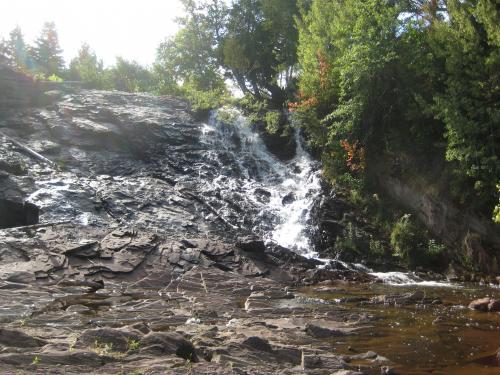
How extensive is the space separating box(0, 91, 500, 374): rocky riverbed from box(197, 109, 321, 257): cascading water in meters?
0.11

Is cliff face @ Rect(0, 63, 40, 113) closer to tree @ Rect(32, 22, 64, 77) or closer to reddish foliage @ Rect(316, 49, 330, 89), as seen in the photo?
reddish foliage @ Rect(316, 49, 330, 89)

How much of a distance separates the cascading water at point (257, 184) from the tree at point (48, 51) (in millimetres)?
38220

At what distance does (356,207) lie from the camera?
2117 centimetres

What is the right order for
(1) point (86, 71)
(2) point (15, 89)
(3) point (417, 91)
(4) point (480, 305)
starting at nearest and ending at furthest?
(4) point (480, 305), (3) point (417, 91), (2) point (15, 89), (1) point (86, 71)

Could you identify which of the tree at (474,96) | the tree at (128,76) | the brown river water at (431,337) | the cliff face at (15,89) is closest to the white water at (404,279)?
the brown river water at (431,337)

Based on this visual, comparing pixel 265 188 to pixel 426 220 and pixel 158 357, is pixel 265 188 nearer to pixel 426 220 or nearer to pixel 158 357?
pixel 426 220

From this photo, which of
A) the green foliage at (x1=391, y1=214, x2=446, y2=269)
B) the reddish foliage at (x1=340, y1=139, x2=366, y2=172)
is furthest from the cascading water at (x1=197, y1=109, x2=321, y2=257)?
the green foliage at (x1=391, y1=214, x2=446, y2=269)

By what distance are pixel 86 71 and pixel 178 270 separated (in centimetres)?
4342

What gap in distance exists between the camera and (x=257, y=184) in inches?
960

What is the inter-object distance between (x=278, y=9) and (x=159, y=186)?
1965 cm

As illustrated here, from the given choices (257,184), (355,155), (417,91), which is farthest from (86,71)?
(417,91)

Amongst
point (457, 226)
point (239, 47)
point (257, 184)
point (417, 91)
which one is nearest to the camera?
point (457, 226)

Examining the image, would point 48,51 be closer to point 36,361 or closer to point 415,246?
point 415,246

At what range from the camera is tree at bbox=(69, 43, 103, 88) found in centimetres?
4691
